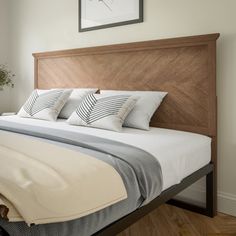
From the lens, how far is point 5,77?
12.9 ft

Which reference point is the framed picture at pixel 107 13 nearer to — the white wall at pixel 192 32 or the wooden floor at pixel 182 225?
the white wall at pixel 192 32

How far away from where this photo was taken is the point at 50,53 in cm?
338

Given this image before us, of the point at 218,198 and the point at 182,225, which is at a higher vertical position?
the point at 218,198

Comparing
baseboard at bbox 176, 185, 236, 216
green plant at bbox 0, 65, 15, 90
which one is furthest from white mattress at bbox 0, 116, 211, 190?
green plant at bbox 0, 65, 15, 90

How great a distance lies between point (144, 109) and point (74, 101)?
2.65 ft

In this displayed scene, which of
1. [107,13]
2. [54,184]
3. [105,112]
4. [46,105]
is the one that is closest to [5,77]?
[46,105]

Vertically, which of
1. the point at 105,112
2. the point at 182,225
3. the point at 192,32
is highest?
the point at 192,32

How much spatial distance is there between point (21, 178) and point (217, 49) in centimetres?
183

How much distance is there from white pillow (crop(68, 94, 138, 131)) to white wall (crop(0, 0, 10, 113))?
83.0 inches

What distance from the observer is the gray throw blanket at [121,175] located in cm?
97

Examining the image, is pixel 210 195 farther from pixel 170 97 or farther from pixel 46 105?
pixel 46 105

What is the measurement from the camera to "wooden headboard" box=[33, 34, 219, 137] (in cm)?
225

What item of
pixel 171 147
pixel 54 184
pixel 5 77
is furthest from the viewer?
pixel 5 77

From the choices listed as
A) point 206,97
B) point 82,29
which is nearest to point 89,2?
point 82,29
